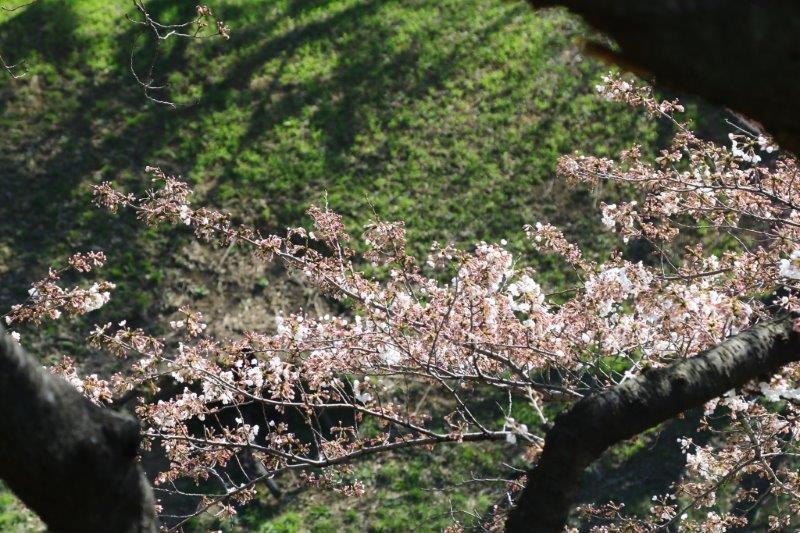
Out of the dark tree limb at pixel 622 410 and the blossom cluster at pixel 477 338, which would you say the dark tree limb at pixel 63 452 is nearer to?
the dark tree limb at pixel 622 410

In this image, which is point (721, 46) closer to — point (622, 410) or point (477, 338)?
point (622, 410)

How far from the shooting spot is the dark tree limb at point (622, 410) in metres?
3.01

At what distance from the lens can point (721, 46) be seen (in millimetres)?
1088

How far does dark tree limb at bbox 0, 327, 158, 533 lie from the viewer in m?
1.86

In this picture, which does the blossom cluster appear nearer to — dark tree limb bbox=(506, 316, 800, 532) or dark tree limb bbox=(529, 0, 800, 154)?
dark tree limb bbox=(506, 316, 800, 532)

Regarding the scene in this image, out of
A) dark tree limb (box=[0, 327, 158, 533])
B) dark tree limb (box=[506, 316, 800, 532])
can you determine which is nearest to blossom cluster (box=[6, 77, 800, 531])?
dark tree limb (box=[506, 316, 800, 532])

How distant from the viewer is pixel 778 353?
3270 mm

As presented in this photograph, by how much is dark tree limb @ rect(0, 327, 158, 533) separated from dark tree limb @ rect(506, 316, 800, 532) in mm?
1454

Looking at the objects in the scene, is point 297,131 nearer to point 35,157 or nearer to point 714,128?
point 35,157

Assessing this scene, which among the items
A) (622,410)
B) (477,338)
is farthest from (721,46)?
(477,338)

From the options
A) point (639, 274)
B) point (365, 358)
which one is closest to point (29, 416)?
point (365, 358)

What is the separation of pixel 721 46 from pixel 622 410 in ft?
7.00

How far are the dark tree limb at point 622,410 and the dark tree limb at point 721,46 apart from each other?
6.51 feet

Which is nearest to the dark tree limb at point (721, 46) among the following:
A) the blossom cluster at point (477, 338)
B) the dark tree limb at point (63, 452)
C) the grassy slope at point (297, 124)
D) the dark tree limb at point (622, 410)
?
the dark tree limb at point (63, 452)
